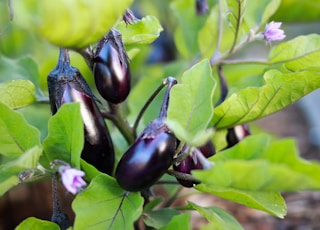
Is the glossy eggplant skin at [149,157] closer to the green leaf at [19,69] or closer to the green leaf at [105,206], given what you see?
the green leaf at [105,206]

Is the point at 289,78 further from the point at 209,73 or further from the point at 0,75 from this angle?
the point at 0,75

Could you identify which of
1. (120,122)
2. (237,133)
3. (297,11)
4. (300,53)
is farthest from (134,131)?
(297,11)

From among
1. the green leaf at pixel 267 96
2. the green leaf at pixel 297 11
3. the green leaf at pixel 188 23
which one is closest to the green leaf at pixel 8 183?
the green leaf at pixel 267 96

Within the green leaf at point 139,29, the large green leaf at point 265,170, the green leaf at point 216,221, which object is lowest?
the green leaf at point 216,221

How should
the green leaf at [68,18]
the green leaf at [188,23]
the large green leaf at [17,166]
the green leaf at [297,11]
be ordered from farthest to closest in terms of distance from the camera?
the green leaf at [297,11] → the green leaf at [188,23] → the large green leaf at [17,166] → the green leaf at [68,18]

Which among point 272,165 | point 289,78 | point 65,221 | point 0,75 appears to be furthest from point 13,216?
point 272,165
